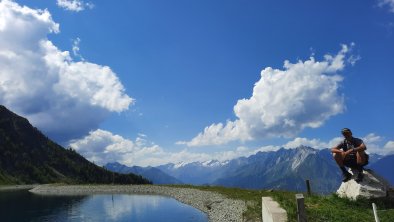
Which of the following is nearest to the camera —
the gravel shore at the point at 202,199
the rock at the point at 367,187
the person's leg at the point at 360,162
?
the rock at the point at 367,187

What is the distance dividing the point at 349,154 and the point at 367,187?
2682 millimetres

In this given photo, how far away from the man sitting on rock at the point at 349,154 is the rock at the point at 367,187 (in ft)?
1.76

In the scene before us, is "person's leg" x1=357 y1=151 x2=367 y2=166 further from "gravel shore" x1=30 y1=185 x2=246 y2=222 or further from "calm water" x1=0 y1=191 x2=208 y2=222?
"calm water" x1=0 y1=191 x2=208 y2=222

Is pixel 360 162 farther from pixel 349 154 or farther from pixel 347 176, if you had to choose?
pixel 347 176

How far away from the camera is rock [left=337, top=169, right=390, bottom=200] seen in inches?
1016

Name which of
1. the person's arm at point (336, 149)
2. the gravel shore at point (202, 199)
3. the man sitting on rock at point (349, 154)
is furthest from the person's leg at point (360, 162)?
the gravel shore at point (202, 199)

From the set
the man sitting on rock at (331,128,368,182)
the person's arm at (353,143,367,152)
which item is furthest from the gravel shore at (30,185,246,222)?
the person's arm at (353,143,367,152)

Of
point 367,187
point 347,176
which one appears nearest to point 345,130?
point 347,176

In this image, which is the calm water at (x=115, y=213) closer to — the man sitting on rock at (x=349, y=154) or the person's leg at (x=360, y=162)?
the man sitting on rock at (x=349, y=154)

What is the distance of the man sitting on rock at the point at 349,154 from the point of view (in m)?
27.4

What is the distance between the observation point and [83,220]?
72625 mm

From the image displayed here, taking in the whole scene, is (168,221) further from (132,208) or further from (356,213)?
(356,213)

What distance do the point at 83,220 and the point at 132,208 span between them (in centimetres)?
1630

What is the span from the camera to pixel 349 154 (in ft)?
91.2
